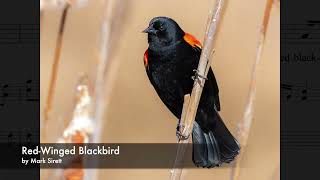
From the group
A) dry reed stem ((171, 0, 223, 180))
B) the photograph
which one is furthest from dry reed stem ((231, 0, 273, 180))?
the photograph

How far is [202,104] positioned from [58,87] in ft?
1.46

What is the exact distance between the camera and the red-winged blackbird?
1.42 metres

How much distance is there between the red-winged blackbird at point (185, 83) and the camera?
1.42m

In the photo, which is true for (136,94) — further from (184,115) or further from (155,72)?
(184,115)

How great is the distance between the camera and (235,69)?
1604 mm

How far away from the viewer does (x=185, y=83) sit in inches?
56.2
